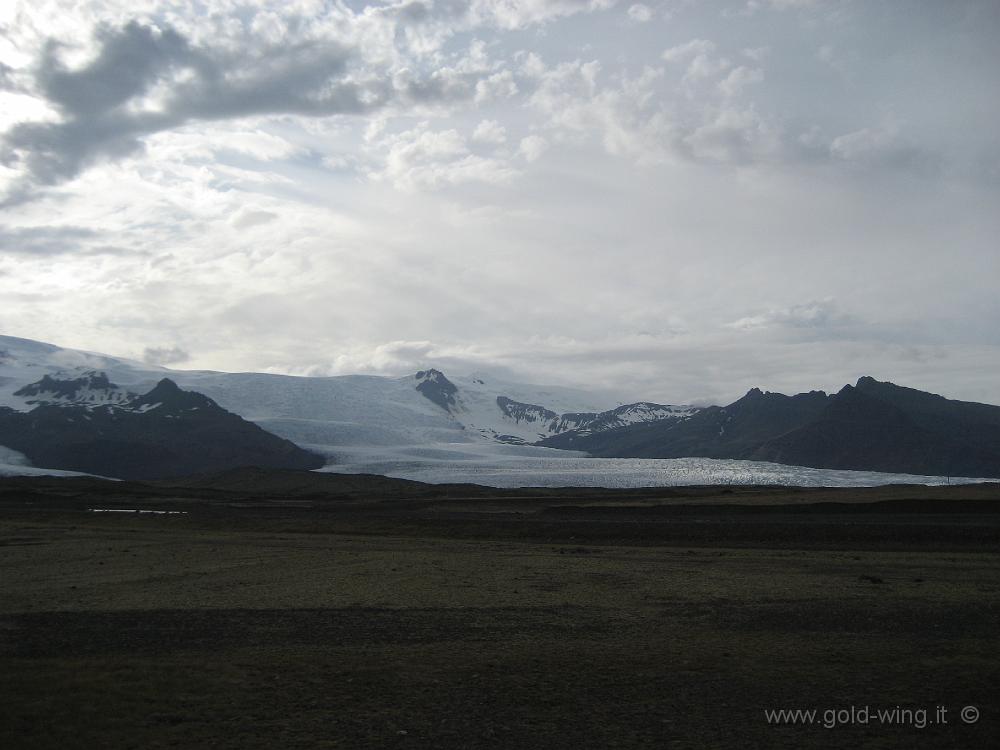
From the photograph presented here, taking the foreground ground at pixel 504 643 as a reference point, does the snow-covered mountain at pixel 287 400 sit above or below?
above

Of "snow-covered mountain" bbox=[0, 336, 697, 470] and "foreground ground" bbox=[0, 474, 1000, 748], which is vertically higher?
"snow-covered mountain" bbox=[0, 336, 697, 470]

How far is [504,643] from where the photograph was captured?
14.9m

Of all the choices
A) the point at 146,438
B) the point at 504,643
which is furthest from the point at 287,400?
the point at 504,643

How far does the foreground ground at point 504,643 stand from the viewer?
9984 mm

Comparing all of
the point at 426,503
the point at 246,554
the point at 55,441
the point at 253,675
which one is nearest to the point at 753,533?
the point at 246,554

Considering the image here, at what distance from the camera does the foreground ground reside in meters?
9.98

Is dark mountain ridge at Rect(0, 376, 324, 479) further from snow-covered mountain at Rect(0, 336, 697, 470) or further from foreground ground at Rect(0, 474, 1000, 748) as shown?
foreground ground at Rect(0, 474, 1000, 748)

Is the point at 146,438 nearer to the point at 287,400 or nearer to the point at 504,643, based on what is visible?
the point at 287,400

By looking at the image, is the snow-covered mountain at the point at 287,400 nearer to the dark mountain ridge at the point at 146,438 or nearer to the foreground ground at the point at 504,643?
the dark mountain ridge at the point at 146,438

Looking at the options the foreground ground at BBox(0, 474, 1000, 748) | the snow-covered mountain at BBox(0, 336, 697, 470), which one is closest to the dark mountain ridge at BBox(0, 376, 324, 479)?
the snow-covered mountain at BBox(0, 336, 697, 470)

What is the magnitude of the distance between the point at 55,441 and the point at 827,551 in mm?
159627

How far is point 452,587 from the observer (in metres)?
22.0

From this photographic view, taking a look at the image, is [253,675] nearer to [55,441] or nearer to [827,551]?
[827,551]

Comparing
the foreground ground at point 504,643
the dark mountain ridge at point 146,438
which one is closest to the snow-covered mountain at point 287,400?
the dark mountain ridge at point 146,438
